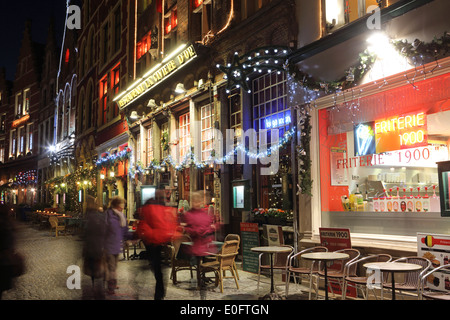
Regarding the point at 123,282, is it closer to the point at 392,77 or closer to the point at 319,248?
the point at 319,248

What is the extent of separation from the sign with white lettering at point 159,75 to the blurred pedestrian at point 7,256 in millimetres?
9524

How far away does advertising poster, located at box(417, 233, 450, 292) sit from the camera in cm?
565

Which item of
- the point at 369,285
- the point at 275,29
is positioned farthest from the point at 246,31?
the point at 369,285

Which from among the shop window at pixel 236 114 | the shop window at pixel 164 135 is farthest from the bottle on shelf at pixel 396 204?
the shop window at pixel 164 135

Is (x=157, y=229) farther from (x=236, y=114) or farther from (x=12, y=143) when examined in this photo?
(x=12, y=143)

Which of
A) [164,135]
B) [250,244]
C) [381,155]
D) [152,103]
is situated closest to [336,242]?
[250,244]

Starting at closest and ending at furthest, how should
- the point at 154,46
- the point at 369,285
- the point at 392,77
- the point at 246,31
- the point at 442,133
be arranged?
1. the point at 369,285
2. the point at 392,77
3. the point at 442,133
4. the point at 246,31
5. the point at 154,46

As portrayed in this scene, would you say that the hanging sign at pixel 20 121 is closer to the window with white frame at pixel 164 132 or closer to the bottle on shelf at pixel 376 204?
the window with white frame at pixel 164 132

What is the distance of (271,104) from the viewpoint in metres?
10.9

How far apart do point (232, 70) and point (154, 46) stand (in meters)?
8.60

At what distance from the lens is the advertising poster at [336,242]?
7.00 meters

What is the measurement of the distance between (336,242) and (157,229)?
329cm

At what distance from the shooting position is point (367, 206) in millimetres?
8586

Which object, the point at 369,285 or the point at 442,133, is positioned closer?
the point at 369,285
